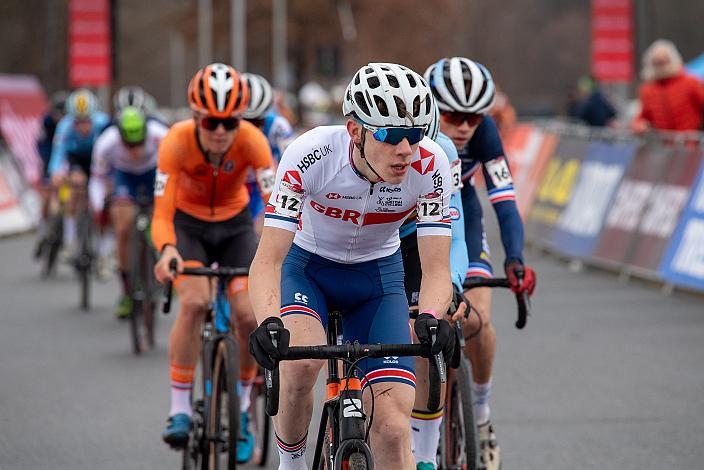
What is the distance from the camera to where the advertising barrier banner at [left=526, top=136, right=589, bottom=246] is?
1786 centimetres

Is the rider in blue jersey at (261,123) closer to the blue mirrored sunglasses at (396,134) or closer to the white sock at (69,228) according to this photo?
the blue mirrored sunglasses at (396,134)

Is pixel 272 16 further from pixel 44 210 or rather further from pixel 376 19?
pixel 44 210

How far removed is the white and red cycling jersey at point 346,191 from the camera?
5.12 meters

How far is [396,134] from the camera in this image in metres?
4.84

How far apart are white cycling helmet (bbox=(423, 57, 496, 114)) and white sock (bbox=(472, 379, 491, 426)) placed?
1.30 meters

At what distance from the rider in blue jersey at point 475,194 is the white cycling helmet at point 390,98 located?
1.53 metres

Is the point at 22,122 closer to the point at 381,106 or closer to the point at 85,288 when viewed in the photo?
the point at 85,288

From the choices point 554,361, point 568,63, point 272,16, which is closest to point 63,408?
point 554,361

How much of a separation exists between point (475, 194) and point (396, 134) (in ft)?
7.71

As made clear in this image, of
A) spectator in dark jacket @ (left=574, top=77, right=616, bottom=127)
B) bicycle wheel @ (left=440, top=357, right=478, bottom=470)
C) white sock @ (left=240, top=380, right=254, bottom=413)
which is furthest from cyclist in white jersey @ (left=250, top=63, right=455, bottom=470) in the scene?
spectator in dark jacket @ (left=574, top=77, right=616, bottom=127)

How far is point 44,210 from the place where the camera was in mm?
18188

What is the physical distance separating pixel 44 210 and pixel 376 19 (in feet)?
207

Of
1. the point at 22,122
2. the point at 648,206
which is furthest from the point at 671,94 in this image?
the point at 22,122

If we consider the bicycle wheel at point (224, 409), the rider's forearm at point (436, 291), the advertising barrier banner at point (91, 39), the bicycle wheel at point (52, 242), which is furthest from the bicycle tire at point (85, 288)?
the advertising barrier banner at point (91, 39)
